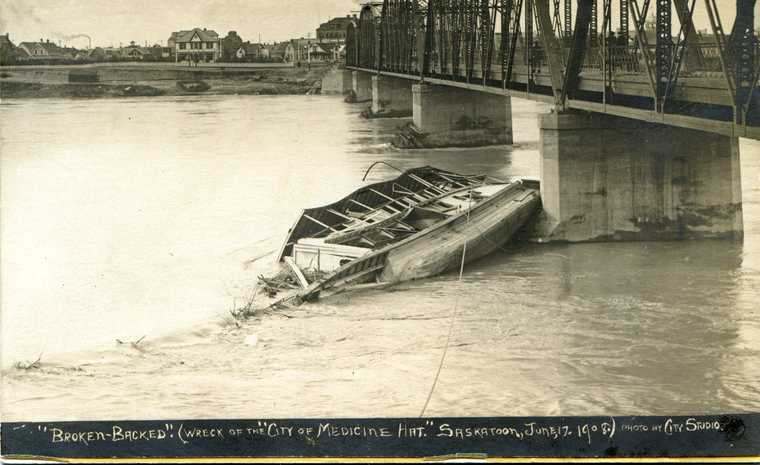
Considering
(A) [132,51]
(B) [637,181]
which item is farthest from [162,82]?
(B) [637,181]

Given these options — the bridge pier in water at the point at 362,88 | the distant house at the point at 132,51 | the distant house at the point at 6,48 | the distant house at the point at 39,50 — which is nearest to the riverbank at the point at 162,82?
the distant house at the point at 132,51

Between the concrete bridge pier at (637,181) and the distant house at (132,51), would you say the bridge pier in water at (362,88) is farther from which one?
the concrete bridge pier at (637,181)

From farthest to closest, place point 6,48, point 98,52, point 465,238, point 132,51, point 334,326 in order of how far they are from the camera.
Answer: point 132,51 → point 98,52 → point 465,238 → point 334,326 → point 6,48

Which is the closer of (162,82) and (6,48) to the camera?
(6,48)

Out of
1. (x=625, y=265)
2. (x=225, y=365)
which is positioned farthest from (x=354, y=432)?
(x=625, y=265)

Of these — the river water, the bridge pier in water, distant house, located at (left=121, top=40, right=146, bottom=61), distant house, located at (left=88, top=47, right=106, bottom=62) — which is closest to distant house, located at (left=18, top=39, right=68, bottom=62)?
distant house, located at (left=88, top=47, right=106, bottom=62)

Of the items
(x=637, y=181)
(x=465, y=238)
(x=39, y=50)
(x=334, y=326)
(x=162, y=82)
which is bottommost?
(x=334, y=326)

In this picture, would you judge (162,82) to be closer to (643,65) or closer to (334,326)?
(643,65)

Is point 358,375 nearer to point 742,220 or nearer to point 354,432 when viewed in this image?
point 354,432
